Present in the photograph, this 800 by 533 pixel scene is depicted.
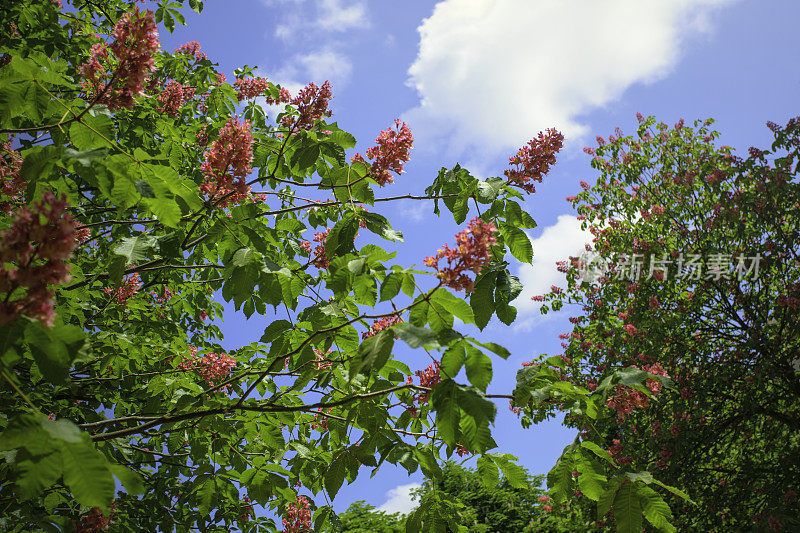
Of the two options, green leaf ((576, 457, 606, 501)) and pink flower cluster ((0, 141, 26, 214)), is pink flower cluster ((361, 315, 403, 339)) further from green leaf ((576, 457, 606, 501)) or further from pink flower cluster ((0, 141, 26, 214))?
pink flower cluster ((0, 141, 26, 214))

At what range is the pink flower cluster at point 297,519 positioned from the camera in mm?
4578

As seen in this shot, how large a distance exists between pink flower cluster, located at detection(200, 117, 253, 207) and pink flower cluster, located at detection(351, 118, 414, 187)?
71 centimetres

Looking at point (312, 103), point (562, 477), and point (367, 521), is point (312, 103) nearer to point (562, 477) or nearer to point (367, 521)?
point (562, 477)

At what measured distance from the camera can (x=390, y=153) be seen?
2.95 m

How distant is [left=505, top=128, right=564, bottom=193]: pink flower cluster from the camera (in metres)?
3.16

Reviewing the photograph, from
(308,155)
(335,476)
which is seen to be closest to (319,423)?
(335,476)

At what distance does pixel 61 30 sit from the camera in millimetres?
5004

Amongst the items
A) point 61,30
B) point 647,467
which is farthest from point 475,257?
point 647,467

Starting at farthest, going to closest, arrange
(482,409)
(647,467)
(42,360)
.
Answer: (647,467) < (482,409) < (42,360)

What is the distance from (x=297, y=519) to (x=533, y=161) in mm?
3718

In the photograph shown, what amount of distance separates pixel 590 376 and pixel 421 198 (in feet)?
28.3

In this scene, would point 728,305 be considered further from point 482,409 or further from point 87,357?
point 87,357
